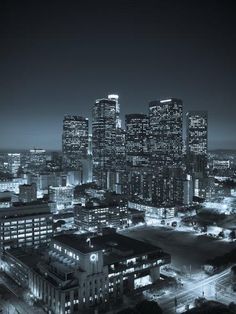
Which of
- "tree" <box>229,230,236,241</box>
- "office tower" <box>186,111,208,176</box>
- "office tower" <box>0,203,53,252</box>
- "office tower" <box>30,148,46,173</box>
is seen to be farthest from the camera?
"office tower" <box>30,148,46,173</box>

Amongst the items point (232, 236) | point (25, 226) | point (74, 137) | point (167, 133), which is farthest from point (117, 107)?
point (25, 226)

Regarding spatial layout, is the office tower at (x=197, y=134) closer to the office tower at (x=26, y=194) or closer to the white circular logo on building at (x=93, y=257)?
the office tower at (x=26, y=194)

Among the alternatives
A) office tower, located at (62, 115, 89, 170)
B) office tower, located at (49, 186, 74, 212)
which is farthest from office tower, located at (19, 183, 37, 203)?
office tower, located at (62, 115, 89, 170)

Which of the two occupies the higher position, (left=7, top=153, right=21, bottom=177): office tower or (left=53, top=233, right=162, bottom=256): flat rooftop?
(left=7, top=153, right=21, bottom=177): office tower

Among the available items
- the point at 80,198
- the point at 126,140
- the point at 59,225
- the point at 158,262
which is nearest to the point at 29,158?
the point at 126,140

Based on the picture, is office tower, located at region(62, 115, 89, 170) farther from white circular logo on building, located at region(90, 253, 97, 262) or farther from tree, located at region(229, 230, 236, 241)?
white circular logo on building, located at region(90, 253, 97, 262)
